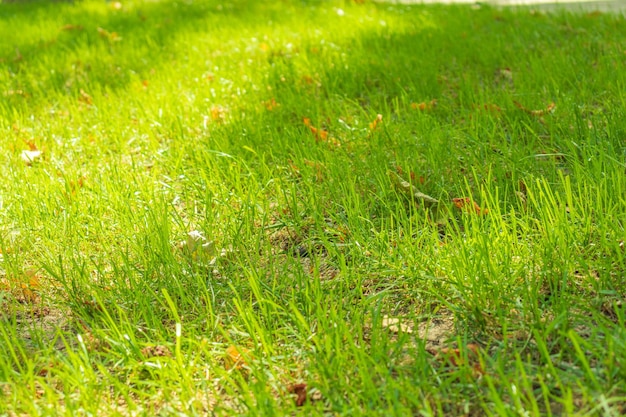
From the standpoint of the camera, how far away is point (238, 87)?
3943 mm

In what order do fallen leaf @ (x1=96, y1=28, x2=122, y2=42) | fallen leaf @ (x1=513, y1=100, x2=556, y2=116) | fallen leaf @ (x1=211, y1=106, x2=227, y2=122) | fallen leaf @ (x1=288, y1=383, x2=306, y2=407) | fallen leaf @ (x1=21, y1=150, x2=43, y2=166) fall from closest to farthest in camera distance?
fallen leaf @ (x1=288, y1=383, x2=306, y2=407)
fallen leaf @ (x1=513, y1=100, x2=556, y2=116)
fallen leaf @ (x1=21, y1=150, x2=43, y2=166)
fallen leaf @ (x1=211, y1=106, x2=227, y2=122)
fallen leaf @ (x1=96, y1=28, x2=122, y2=42)

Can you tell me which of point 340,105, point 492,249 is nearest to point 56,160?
point 340,105

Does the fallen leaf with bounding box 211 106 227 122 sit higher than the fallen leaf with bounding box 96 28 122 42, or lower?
lower

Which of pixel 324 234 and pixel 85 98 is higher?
pixel 85 98

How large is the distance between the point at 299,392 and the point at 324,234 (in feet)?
2.66

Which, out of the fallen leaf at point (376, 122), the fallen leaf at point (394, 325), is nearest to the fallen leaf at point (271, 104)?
the fallen leaf at point (376, 122)

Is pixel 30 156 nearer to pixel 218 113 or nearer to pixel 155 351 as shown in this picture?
pixel 218 113

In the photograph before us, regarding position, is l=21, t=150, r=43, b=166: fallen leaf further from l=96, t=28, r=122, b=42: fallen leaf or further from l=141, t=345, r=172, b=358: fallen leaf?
l=96, t=28, r=122, b=42: fallen leaf

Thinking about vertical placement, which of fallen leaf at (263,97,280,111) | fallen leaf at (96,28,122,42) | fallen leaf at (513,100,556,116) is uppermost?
fallen leaf at (96,28,122,42)

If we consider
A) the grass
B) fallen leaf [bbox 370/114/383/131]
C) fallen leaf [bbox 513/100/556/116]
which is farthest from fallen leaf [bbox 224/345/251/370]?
fallen leaf [bbox 513/100/556/116]

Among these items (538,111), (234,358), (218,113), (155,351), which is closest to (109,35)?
(218,113)

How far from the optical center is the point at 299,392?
152 centimetres

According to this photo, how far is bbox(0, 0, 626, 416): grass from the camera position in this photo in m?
1.53

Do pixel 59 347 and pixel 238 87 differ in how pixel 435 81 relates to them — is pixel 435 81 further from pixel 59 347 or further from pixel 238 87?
pixel 59 347
